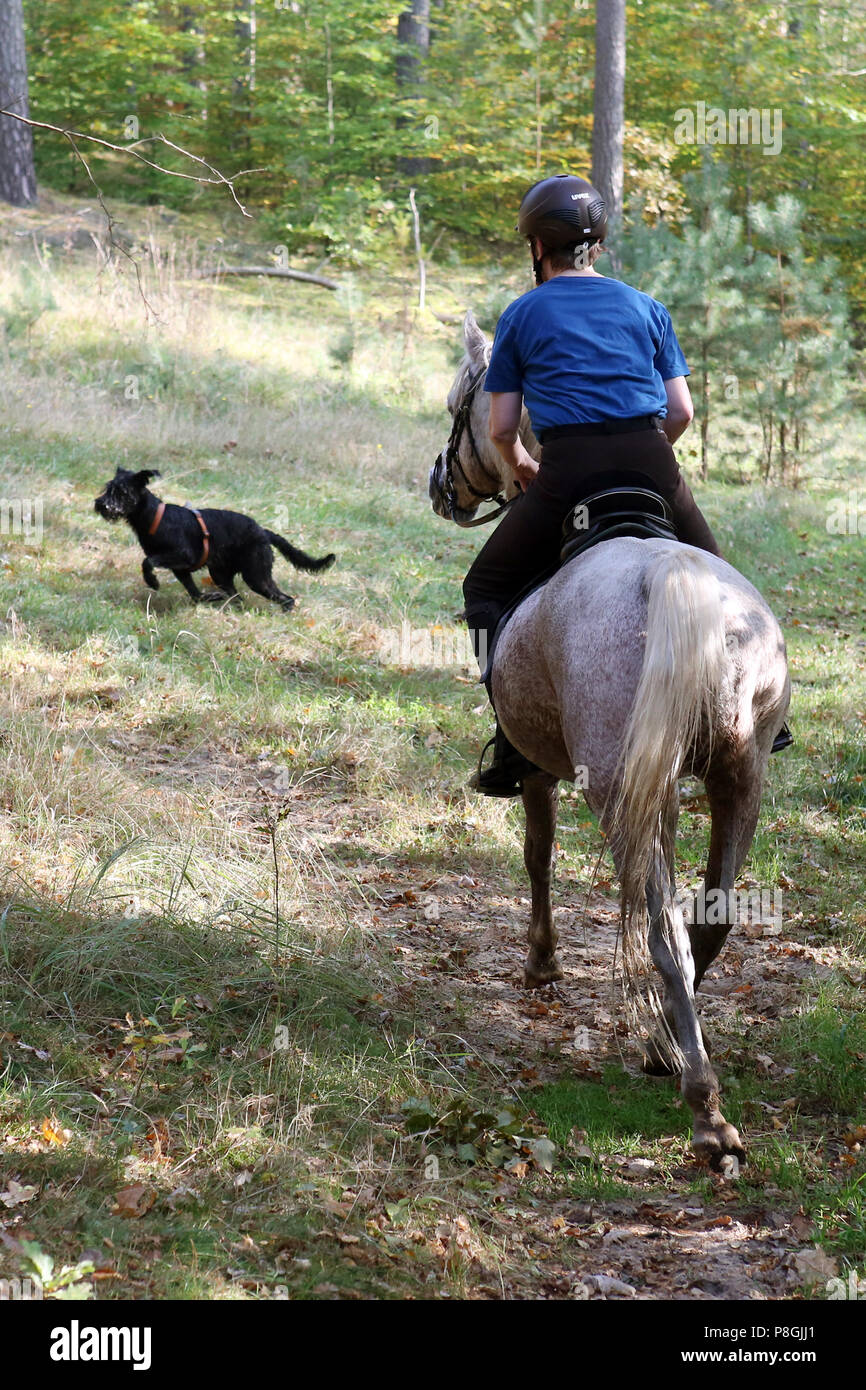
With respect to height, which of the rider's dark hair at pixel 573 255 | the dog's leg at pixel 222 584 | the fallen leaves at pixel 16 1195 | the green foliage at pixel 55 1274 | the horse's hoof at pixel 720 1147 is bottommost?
the horse's hoof at pixel 720 1147

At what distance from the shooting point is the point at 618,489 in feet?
12.6

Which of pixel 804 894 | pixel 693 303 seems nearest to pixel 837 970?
pixel 804 894

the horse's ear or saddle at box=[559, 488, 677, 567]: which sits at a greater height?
the horse's ear

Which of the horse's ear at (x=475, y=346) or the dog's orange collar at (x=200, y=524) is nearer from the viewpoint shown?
the horse's ear at (x=475, y=346)

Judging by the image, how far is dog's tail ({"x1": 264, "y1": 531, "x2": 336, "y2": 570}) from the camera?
9250mm

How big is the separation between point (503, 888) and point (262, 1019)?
1.95m

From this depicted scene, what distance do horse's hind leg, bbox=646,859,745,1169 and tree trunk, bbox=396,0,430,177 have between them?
27.3 metres

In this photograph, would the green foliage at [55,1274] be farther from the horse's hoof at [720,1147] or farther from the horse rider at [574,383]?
the horse rider at [574,383]

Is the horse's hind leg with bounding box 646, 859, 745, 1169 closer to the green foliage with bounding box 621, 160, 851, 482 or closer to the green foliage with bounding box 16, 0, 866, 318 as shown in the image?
the green foliage with bounding box 621, 160, 851, 482

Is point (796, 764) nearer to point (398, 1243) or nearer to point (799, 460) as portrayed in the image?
point (398, 1243)

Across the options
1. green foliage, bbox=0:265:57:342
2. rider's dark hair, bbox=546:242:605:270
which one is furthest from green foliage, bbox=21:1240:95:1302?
green foliage, bbox=0:265:57:342

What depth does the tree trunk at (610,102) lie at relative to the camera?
18344 millimetres

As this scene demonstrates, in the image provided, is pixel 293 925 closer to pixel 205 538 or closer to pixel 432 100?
pixel 205 538

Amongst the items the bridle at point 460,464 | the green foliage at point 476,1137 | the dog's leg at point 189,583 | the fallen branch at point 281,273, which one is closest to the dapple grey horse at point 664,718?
the green foliage at point 476,1137
